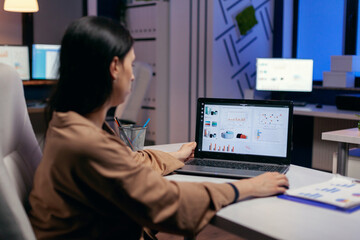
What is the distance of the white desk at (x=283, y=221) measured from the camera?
3.61 ft

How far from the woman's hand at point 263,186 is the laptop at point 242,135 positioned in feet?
0.92

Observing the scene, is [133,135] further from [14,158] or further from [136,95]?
[136,95]

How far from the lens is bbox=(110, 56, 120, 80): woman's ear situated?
1209 millimetres

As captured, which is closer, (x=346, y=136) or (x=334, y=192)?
(x=334, y=192)

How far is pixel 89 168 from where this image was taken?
110 cm

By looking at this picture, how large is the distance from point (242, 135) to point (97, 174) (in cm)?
85

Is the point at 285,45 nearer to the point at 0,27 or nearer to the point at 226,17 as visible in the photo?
the point at 226,17

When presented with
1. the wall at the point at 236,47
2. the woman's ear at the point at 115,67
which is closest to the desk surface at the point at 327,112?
the wall at the point at 236,47

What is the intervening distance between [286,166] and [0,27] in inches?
152

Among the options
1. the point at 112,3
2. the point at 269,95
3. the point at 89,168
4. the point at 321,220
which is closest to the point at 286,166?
the point at 321,220

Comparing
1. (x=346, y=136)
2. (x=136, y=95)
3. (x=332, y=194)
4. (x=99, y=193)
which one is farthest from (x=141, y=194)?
(x=136, y=95)

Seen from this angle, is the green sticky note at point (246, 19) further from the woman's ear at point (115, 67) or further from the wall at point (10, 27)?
the woman's ear at point (115, 67)

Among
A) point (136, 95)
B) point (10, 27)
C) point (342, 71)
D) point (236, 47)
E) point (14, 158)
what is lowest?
point (14, 158)

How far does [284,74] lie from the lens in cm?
436
